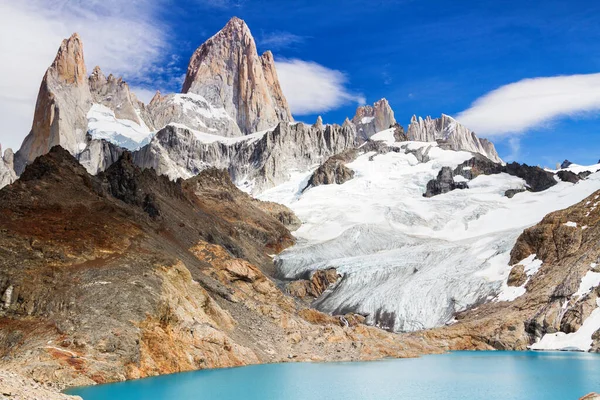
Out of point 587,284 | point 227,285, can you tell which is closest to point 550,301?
point 587,284

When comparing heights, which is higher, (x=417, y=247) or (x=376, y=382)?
(x=417, y=247)

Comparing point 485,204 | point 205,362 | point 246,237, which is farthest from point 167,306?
point 485,204

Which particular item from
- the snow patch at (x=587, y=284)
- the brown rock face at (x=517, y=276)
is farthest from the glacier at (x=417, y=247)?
the snow patch at (x=587, y=284)

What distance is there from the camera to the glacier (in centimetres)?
8944

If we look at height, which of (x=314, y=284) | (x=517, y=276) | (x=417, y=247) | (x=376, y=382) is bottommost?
(x=376, y=382)

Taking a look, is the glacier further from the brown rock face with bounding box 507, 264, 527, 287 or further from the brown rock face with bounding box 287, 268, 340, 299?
the brown rock face with bounding box 287, 268, 340, 299

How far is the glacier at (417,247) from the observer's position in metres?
89.4

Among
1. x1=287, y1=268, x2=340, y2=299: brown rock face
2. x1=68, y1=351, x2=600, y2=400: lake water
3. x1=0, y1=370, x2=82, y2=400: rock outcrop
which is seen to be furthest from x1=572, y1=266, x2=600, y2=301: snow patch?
x1=0, y1=370, x2=82, y2=400: rock outcrop

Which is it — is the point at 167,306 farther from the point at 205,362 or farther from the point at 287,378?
the point at 287,378

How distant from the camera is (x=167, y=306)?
44.9m

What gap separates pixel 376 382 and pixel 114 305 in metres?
18.1

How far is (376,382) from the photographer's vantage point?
40.5 metres

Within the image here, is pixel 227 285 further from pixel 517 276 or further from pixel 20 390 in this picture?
pixel 20 390

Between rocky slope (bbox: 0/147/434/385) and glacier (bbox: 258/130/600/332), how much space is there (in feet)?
73.2
